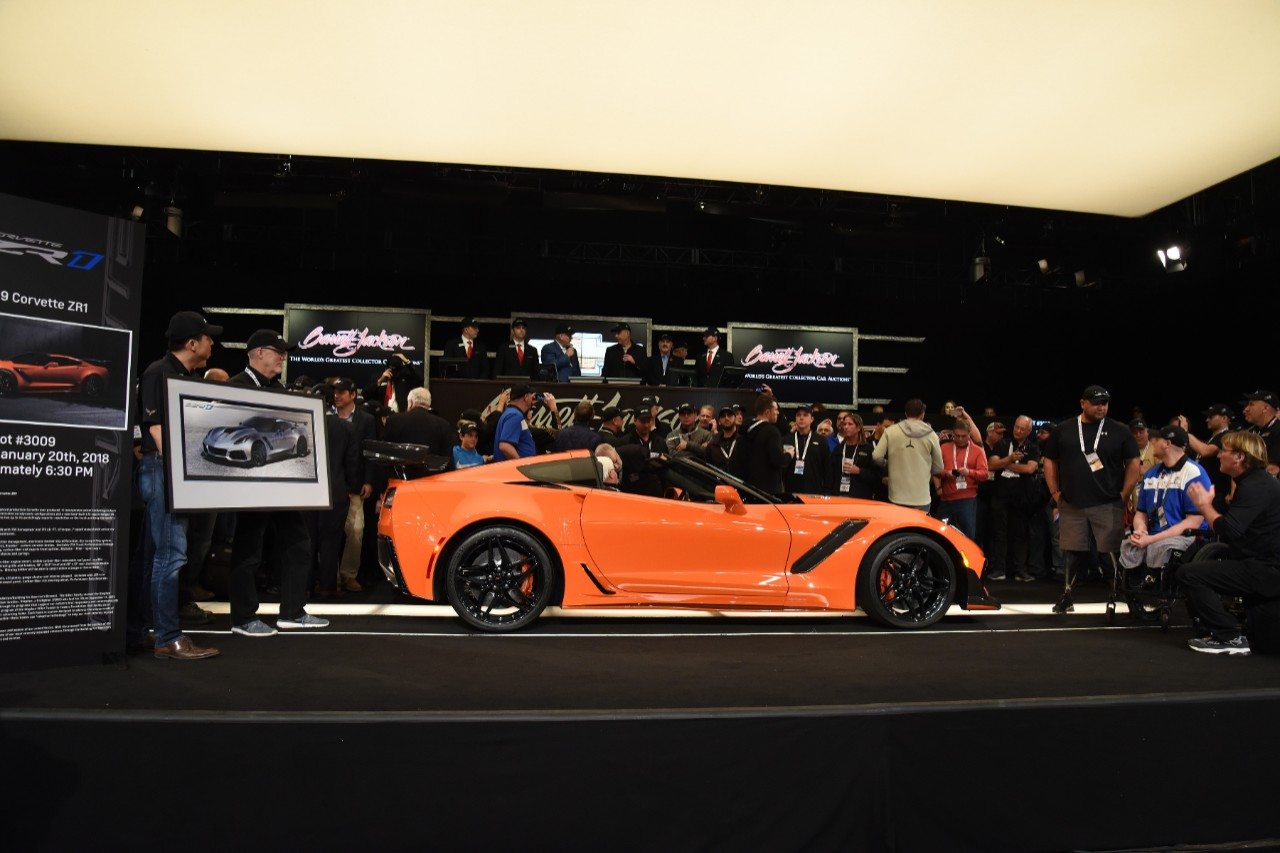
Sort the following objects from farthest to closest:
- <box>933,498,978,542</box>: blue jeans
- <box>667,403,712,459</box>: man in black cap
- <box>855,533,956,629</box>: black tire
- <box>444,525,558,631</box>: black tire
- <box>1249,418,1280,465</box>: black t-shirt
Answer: <box>667,403,712,459</box>: man in black cap → <box>933,498,978,542</box>: blue jeans → <box>1249,418,1280,465</box>: black t-shirt → <box>855,533,956,629</box>: black tire → <box>444,525,558,631</box>: black tire

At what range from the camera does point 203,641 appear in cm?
442

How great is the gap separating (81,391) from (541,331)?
400 inches

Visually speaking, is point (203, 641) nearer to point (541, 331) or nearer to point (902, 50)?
point (902, 50)

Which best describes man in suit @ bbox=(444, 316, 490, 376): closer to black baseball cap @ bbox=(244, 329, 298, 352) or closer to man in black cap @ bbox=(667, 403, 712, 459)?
man in black cap @ bbox=(667, 403, 712, 459)

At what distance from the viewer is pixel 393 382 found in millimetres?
8227

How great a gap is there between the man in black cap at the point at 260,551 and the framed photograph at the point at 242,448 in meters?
0.14

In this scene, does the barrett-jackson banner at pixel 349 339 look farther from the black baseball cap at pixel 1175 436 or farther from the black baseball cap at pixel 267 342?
the black baseball cap at pixel 1175 436

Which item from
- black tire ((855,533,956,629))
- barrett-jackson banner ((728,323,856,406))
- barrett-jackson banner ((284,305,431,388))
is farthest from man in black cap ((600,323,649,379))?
black tire ((855,533,956,629))

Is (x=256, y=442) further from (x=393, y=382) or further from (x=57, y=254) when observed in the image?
(x=393, y=382)

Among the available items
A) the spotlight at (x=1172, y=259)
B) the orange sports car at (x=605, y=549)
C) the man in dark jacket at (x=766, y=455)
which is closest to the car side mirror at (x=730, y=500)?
the orange sports car at (x=605, y=549)

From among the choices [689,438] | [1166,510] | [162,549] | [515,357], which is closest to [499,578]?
[162,549]

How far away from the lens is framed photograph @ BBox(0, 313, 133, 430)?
11.7ft

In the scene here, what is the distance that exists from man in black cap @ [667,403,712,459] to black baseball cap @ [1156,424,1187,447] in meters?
3.46

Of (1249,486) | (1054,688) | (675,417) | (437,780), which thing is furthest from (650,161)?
(437,780)
